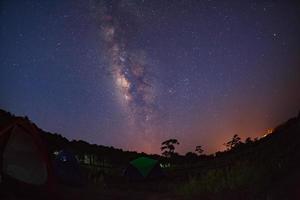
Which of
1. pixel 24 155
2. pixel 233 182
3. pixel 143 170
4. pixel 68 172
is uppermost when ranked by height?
pixel 143 170

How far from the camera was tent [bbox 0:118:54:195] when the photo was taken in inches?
411

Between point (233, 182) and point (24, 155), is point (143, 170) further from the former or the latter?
point (24, 155)

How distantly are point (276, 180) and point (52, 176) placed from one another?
7.55 m

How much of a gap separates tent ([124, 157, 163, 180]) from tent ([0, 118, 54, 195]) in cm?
1930

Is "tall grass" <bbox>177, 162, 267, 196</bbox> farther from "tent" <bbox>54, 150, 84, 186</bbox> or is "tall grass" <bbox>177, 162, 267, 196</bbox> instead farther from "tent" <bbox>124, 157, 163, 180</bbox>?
"tent" <bbox>124, 157, 163, 180</bbox>

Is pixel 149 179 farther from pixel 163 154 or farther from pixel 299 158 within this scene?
pixel 163 154

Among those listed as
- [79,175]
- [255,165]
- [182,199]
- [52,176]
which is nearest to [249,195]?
[182,199]

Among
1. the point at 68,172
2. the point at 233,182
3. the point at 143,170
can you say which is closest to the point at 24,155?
the point at 233,182

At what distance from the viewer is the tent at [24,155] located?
10.4 metres

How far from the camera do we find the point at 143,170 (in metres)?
30.1

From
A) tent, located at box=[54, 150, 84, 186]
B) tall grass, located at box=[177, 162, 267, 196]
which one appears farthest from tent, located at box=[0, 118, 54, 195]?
tent, located at box=[54, 150, 84, 186]

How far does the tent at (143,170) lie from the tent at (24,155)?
1930cm

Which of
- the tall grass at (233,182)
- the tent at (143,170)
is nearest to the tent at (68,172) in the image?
the tall grass at (233,182)

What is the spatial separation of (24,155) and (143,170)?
1977cm
